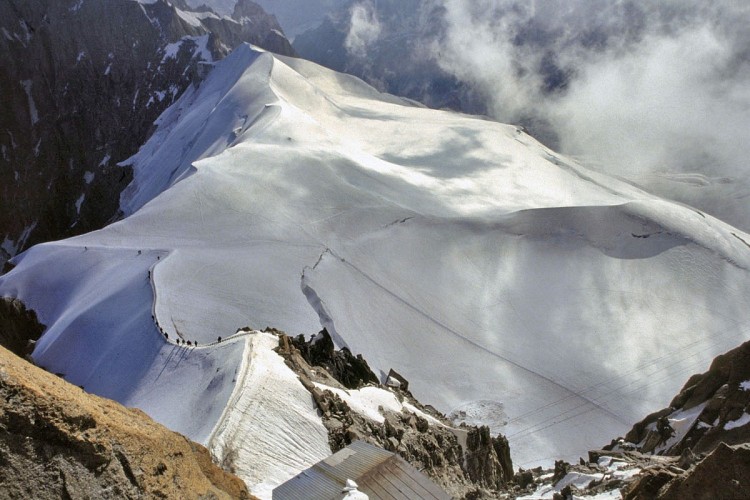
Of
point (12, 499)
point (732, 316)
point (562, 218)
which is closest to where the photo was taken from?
point (12, 499)

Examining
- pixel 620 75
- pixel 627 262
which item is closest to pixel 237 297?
pixel 627 262

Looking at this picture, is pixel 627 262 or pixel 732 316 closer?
pixel 732 316

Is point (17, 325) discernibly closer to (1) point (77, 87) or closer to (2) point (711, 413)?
(2) point (711, 413)

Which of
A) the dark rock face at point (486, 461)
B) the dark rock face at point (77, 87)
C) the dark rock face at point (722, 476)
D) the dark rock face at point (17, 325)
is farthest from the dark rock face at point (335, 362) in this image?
the dark rock face at point (77, 87)

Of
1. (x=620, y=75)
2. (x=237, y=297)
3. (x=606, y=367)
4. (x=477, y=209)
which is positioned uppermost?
(x=620, y=75)

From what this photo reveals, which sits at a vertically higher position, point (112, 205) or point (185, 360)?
point (112, 205)

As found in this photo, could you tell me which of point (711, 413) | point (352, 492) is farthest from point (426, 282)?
point (352, 492)

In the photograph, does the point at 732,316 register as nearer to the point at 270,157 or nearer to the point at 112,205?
the point at 270,157

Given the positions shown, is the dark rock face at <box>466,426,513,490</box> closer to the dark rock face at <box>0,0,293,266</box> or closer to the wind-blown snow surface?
the wind-blown snow surface
